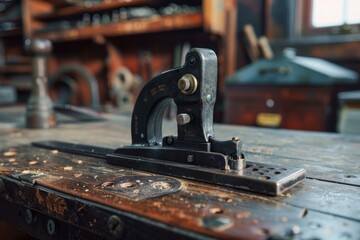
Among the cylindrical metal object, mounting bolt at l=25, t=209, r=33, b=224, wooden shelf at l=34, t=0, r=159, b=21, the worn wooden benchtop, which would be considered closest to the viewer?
the worn wooden benchtop

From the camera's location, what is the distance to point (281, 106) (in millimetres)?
2193

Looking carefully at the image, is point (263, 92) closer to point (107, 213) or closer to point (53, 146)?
point (53, 146)

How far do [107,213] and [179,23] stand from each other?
2.15 meters

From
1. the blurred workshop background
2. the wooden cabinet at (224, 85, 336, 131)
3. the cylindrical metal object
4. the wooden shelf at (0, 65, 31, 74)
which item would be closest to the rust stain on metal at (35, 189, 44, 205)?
the cylindrical metal object

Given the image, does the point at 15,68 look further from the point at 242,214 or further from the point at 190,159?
the point at 242,214

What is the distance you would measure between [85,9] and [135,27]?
1.81 ft

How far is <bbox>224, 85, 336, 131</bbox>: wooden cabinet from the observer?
2031mm

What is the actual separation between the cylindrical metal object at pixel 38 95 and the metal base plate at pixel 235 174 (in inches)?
31.9

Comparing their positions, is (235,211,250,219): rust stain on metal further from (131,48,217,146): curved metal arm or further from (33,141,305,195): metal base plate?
(131,48,217,146): curved metal arm

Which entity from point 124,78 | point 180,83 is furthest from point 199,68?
point 124,78

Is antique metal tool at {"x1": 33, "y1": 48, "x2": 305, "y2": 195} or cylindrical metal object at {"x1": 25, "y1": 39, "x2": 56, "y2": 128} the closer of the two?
antique metal tool at {"x1": 33, "y1": 48, "x2": 305, "y2": 195}

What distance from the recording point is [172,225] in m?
0.43

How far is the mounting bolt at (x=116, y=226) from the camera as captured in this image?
0.48 m

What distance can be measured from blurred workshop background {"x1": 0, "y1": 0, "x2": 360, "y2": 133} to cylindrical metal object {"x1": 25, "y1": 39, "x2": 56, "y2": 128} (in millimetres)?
348
